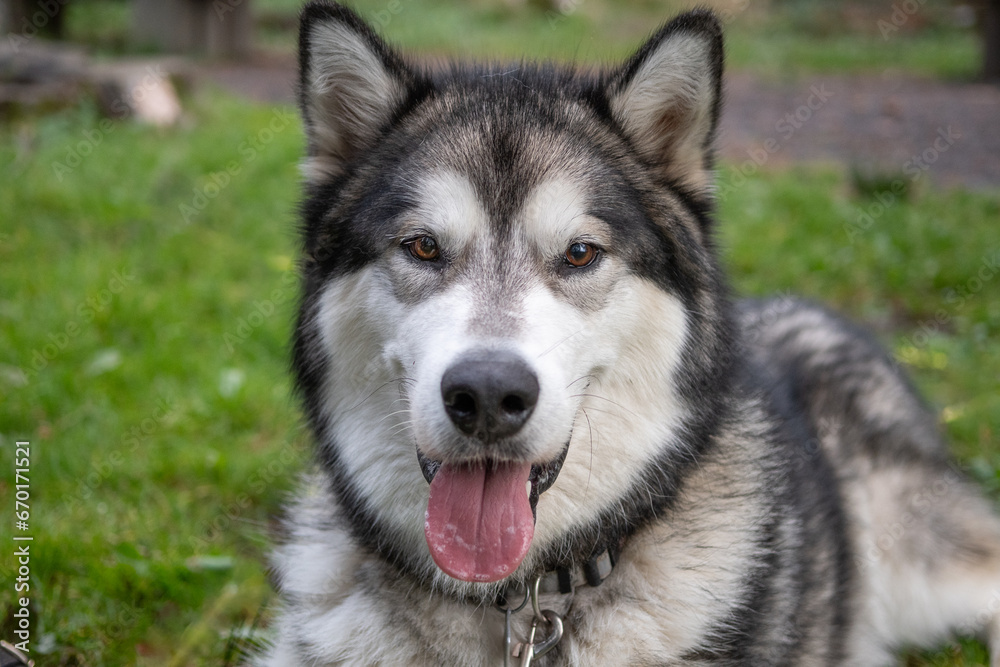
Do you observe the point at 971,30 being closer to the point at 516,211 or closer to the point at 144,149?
the point at 144,149

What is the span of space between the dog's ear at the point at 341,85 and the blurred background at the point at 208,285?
0.29 meters

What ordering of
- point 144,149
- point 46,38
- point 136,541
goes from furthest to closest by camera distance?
1. point 46,38
2. point 144,149
3. point 136,541

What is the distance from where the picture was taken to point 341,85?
2.80 m

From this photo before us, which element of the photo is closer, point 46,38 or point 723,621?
point 723,621

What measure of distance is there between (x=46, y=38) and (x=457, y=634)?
53.1 ft

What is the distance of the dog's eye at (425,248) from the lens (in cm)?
250

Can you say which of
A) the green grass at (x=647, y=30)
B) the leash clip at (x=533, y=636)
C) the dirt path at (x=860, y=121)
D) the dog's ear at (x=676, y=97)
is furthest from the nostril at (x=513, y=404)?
the green grass at (x=647, y=30)

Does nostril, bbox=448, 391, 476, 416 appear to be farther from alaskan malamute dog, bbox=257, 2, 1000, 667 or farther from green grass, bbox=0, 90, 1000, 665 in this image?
green grass, bbox=0, 90, 1000, 665

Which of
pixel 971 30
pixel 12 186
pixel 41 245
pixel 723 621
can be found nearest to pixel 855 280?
pixel 723 621

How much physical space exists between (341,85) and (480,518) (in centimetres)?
150

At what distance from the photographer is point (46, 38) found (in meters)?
15.1

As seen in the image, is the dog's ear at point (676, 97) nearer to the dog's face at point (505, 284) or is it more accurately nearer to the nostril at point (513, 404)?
the dog's face at point (505, 284)

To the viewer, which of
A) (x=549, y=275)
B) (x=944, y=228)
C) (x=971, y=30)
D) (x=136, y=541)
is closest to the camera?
(x=549, y=275)

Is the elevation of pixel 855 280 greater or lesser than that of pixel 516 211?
lesser
